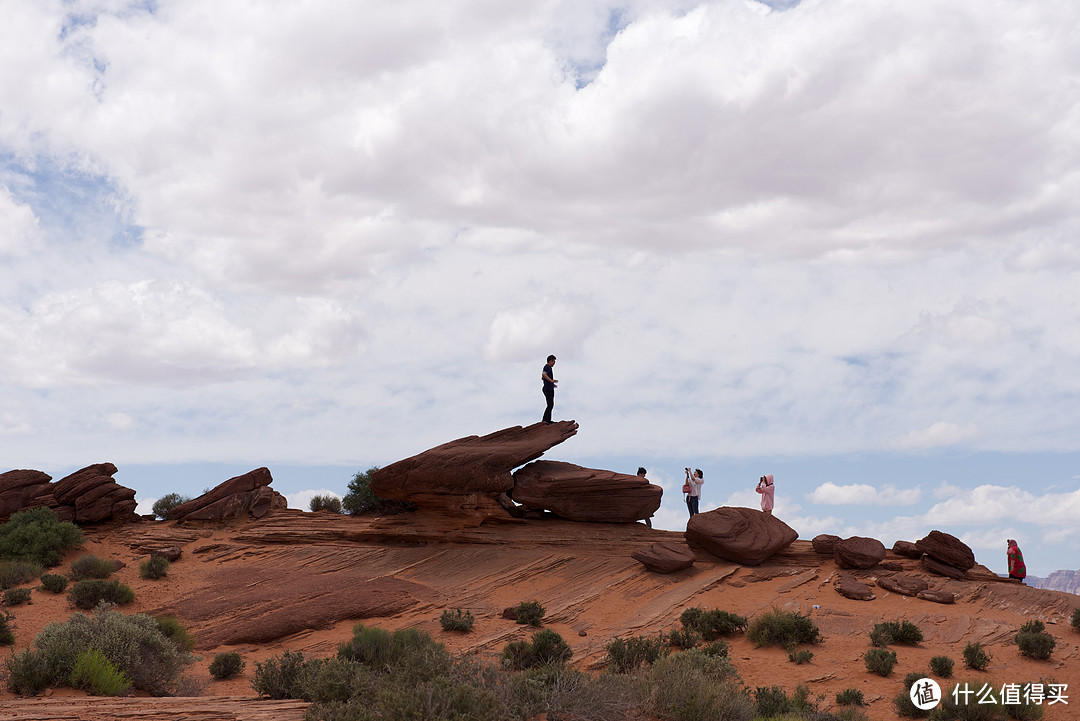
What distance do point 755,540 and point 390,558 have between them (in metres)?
12.5

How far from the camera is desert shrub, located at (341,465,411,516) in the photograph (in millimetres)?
33188

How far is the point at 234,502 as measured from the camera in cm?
3041

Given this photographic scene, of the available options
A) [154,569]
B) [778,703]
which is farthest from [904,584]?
[154,569]

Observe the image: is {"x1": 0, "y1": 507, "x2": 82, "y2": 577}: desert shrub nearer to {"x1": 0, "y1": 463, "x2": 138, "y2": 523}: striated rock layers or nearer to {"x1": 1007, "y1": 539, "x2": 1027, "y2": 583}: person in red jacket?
{"x1": 0, "y1": 463, "x2": 138, "y2": 523}: striated rock layers

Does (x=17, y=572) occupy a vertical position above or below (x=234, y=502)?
below

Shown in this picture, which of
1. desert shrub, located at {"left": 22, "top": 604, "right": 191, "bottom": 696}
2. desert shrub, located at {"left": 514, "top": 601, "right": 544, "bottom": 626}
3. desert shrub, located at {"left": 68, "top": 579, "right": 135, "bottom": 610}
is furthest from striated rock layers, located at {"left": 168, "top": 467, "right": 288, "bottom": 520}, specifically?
desert shrub, located at {"left": 22, "top": 604, "right": 191, "bottom": 696}

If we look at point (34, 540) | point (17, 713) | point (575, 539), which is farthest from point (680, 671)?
point (34, 540)

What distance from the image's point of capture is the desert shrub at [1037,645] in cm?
1741

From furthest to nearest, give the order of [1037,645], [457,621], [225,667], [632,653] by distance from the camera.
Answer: [457,621] → [1037,645] → [225,667] → [632,653]

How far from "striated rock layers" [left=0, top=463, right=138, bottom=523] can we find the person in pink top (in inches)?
980

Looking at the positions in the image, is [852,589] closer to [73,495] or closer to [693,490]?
[693,490]

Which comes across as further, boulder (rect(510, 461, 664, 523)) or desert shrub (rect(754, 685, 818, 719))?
boulder (rect(510, 461, 664, 523))

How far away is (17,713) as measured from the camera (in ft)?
30.6

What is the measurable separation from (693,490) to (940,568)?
8323 mm
